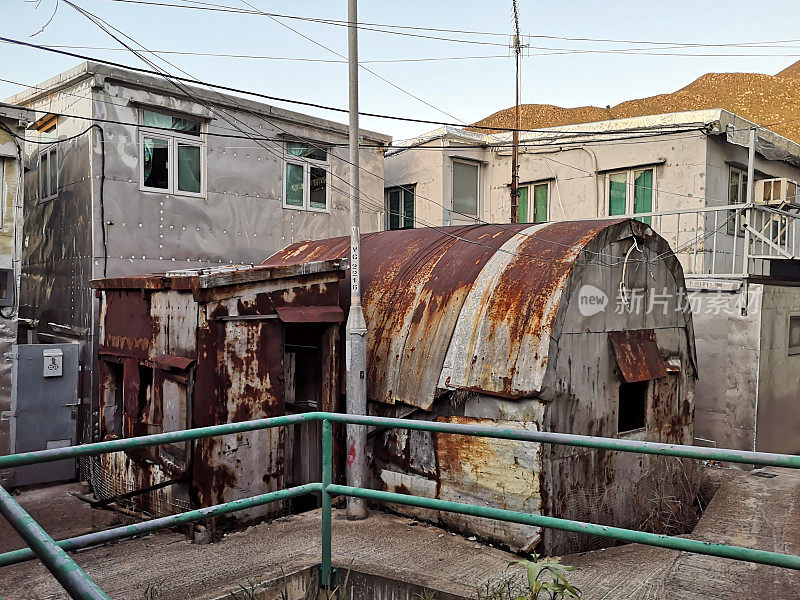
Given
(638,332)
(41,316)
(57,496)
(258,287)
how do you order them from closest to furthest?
1. (258,287)
2. (638,332)
3. (57,496)
4. (41,316)

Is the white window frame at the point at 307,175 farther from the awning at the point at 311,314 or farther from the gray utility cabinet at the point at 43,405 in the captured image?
the awning at the point at 311,314

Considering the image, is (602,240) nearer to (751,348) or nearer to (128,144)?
(751,348)

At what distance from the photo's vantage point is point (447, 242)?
8.80 m

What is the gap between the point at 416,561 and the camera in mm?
5547

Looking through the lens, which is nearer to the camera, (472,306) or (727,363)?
(472,306)

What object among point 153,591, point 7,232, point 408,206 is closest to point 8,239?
point 7,232

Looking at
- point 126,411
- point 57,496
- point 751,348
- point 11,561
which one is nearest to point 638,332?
point 751,348

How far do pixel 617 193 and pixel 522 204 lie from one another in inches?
111

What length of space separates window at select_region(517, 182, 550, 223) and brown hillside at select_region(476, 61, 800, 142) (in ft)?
193

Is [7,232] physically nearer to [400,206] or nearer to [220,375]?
[220,375]

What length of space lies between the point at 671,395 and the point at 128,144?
9.59 metres

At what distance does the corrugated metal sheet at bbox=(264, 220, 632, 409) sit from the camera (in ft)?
22.0

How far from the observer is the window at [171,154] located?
1150cm

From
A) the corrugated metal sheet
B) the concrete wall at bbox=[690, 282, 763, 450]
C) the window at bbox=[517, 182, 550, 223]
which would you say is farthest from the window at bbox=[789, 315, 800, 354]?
the window at bbox=[517, 182, 550, 223]
